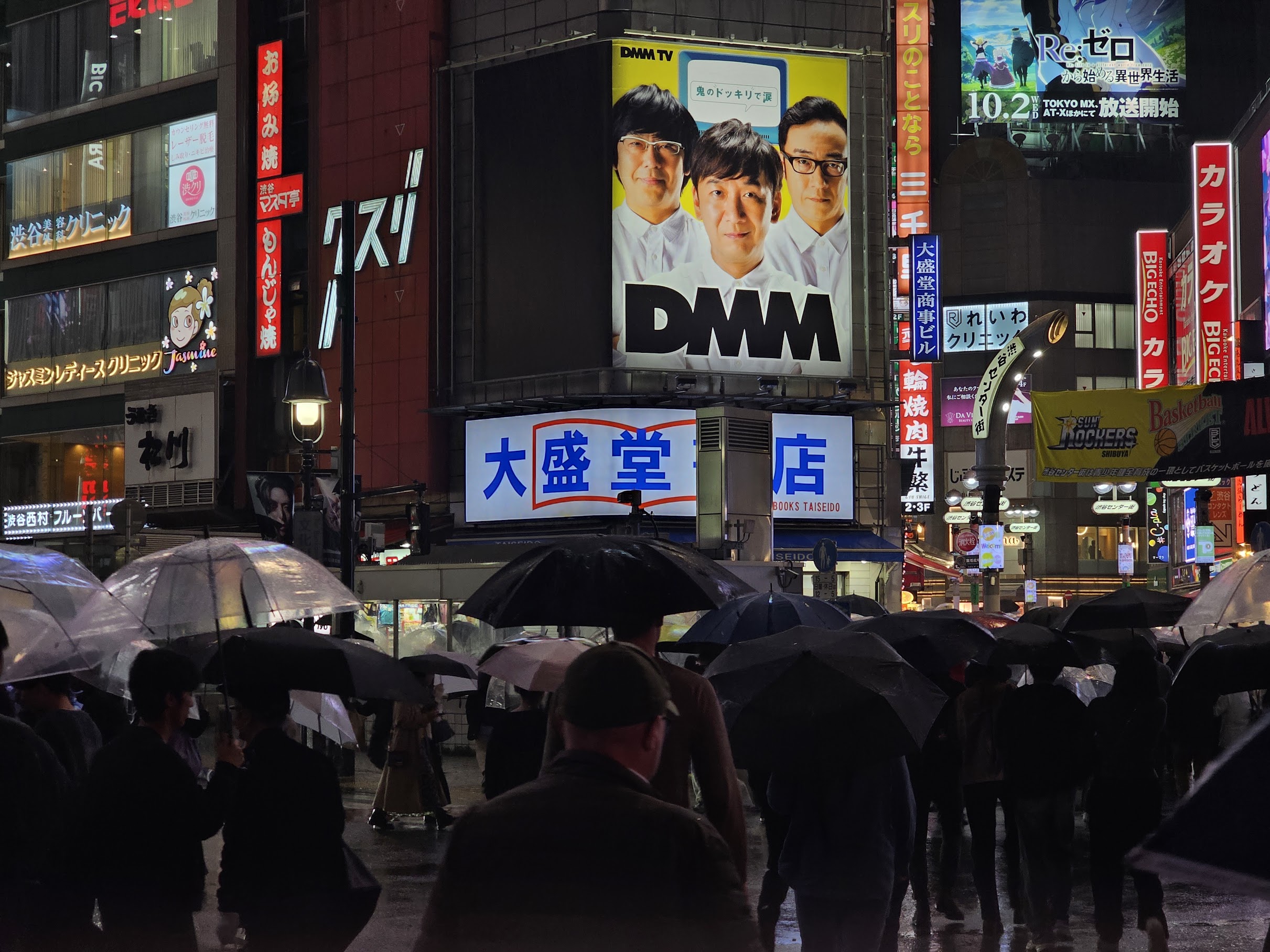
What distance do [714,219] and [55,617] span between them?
29938 millimetres

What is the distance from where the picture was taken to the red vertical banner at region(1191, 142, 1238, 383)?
42531mm

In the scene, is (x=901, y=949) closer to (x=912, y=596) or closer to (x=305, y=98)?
(x=305, y=98)

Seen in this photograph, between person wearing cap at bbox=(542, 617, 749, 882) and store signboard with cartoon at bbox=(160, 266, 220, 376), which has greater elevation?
store signboard with cartoon at bbox=(160, 266, 220, 376)

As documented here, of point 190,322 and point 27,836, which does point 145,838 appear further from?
point 190,322

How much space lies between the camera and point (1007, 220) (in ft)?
242

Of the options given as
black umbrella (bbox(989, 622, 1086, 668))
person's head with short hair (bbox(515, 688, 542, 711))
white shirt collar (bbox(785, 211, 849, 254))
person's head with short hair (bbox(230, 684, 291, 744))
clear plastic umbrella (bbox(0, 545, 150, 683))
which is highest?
white shirt collar (bbox(785, 211, 849, 254))

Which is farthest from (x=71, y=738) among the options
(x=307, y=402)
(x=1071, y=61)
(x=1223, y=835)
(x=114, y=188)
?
(x=1071, y=61)

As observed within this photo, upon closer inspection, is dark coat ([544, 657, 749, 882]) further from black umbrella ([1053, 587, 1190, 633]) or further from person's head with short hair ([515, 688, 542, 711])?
black umbrella ([1053, 587, 1190, 633])

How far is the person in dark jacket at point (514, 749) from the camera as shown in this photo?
12.3 m

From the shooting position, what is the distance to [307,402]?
2162cm

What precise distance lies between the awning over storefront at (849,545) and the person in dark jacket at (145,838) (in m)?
30.2

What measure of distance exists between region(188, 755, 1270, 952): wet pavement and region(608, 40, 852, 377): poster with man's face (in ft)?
69.7

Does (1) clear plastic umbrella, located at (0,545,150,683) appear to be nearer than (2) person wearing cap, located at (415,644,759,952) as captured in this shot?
No

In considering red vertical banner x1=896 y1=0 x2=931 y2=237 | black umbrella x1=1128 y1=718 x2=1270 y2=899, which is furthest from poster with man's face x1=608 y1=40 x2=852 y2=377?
black umbrella x1=1128 y1=718 x2=1270 y2=899
